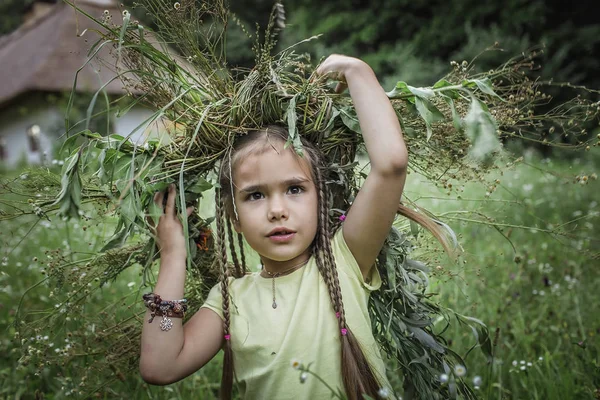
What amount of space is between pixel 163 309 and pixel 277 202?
22.4 inches

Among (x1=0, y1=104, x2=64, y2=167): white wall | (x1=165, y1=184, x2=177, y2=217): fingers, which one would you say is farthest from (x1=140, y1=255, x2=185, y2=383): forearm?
(x1=0, y1=104, x2=64, y2=167): white wall

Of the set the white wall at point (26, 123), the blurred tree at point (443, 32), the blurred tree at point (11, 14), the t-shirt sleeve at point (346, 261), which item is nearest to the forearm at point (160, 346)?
the t-shirt sleeve at point (346, 261)

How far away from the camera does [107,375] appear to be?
2578 mm

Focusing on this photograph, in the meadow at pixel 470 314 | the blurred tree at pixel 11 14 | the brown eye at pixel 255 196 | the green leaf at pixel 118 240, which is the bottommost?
the meadow at pixel 470 314

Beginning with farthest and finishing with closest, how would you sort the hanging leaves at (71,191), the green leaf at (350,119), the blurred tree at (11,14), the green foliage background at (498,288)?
the blurred tree at (11,14)
the green foliage background at (498,288)
the green leaf at (350,119)
the hanging leaves at (71,191)

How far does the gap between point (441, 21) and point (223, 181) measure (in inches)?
723

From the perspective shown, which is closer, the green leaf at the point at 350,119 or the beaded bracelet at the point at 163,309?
the beaded bracelet at the point at 163,309

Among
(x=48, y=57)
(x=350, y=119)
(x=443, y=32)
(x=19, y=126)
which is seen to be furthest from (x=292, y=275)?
(x=19, y=126)

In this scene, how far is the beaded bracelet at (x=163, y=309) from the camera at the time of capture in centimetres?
190

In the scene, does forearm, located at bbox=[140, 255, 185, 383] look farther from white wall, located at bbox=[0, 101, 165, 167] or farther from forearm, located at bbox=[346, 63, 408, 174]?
white wall, located at bbox=[0, 101, 165, 167]

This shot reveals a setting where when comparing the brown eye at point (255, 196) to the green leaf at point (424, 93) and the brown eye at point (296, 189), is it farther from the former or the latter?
the green leaf at point (424, 93)

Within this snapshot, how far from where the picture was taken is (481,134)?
151cm

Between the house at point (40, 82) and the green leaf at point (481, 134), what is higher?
the house at point (40, 82)

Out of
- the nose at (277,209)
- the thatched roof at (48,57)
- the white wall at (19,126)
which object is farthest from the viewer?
the white wall at (19,126)
